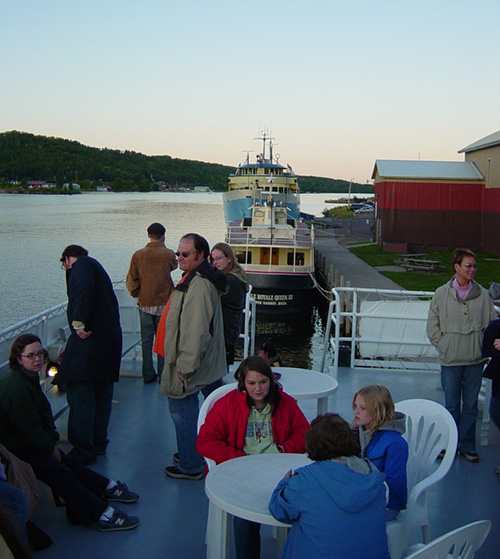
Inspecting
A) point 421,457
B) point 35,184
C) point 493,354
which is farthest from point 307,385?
point 35,184

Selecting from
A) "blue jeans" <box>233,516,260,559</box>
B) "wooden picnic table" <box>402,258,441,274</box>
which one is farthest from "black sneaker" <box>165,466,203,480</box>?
"wooden picnic table" <box>402,258,441,274</box>

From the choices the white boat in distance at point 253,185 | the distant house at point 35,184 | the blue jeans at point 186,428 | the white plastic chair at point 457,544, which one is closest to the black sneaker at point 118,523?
the blue jeans at point 186,428

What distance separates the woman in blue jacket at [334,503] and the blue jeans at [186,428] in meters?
1.86

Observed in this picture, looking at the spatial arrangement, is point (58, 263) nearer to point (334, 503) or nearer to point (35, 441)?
point (35, 441)

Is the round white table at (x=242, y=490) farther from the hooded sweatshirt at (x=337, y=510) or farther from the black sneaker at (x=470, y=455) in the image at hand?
the black sneaker at (x=470, y=455)

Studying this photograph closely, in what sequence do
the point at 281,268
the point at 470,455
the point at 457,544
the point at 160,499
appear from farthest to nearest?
the point at 281,268, the point at 470,455, the point at 160,499, the point at 457,544

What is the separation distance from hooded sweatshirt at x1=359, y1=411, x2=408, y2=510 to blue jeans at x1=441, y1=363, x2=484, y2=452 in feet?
6.78

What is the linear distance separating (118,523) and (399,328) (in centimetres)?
440

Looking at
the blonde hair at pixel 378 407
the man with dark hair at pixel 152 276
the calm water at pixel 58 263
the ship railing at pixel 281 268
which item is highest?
the man with dark hair at pixel 152 276

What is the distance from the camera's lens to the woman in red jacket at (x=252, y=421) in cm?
345

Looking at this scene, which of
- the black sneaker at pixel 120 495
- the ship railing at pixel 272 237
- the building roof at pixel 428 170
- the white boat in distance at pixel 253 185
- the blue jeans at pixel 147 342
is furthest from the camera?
the white boat in distance at pixel 253 185

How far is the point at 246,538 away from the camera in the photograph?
327cm

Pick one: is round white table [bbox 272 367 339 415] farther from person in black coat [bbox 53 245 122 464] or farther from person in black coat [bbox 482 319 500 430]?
person in black coat [bbox 53 245 122 464]

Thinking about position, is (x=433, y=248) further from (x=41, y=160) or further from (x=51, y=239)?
(x=41, y=160)
